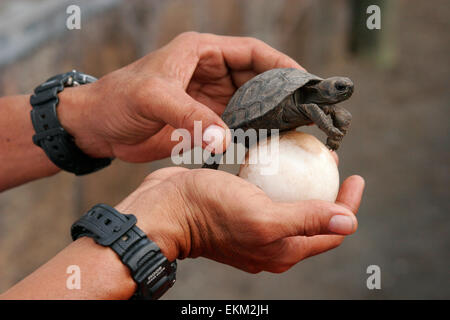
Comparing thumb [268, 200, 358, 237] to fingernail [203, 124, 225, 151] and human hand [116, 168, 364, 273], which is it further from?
fingernail [203, 124, 225, 151]

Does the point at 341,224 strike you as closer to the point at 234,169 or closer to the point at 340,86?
the point at 340,86

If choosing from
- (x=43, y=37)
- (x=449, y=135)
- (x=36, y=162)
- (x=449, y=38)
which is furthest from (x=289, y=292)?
(x=449, y=38)

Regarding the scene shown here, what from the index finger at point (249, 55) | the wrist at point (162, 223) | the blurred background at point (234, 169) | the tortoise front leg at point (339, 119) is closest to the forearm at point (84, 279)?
the wrist at point (162, 223)

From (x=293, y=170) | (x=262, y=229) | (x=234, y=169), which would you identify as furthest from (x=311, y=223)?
(x=234, y=169)

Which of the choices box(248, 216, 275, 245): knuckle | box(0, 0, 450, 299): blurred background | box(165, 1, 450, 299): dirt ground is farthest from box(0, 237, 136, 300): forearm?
box(165, 1, 450, 299): dirt ground

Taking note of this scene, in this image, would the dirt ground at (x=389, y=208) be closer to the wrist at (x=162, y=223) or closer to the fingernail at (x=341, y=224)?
the wrist at (x=162, y=223)
